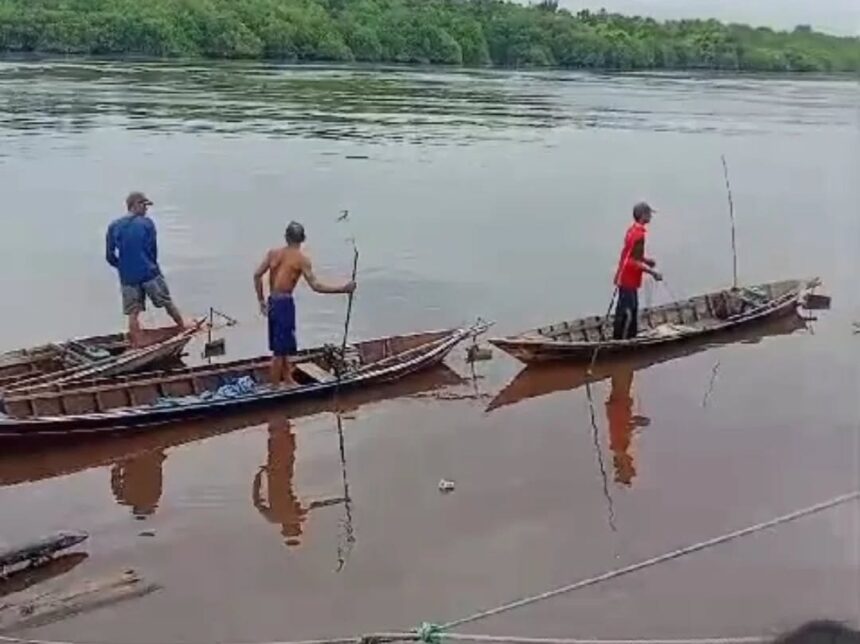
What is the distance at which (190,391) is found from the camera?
12.2 metres

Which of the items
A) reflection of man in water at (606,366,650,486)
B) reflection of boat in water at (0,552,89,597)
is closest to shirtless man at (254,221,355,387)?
reflection of man in water at (606,366,650,486)

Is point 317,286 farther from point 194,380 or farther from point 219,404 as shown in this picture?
point 194,380

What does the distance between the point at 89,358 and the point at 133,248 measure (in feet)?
3.83

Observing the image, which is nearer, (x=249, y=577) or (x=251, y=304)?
(x=249, y=577)

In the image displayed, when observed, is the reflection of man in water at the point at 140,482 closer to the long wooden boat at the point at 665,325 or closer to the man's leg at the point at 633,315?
the long wooden boat at the point at 665,325

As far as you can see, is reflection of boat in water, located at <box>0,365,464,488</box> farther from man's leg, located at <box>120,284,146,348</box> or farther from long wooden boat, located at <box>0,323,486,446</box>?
man's leg, located at <box>120,284,146,348</box>

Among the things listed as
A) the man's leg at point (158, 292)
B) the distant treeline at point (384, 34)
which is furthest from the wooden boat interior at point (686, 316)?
the distant treeline at point (384, 34)

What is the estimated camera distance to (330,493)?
10.6 m

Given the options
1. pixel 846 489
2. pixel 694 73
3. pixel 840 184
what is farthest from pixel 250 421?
pixel 694 73

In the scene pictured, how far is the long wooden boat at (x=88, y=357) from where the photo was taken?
12.1 m

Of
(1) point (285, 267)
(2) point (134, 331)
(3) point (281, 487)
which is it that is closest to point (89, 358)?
(2) point (134, 331)

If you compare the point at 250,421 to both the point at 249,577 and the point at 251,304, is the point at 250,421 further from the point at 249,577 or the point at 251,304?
the point at 251,304

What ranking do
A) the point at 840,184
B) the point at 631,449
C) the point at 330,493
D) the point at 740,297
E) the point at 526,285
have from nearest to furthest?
1. the point at 330,493
2. the point at 631,449
3. the point at 740,297
4. the point at 526,285
5. the point at 840,184

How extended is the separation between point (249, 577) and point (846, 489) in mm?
5224
